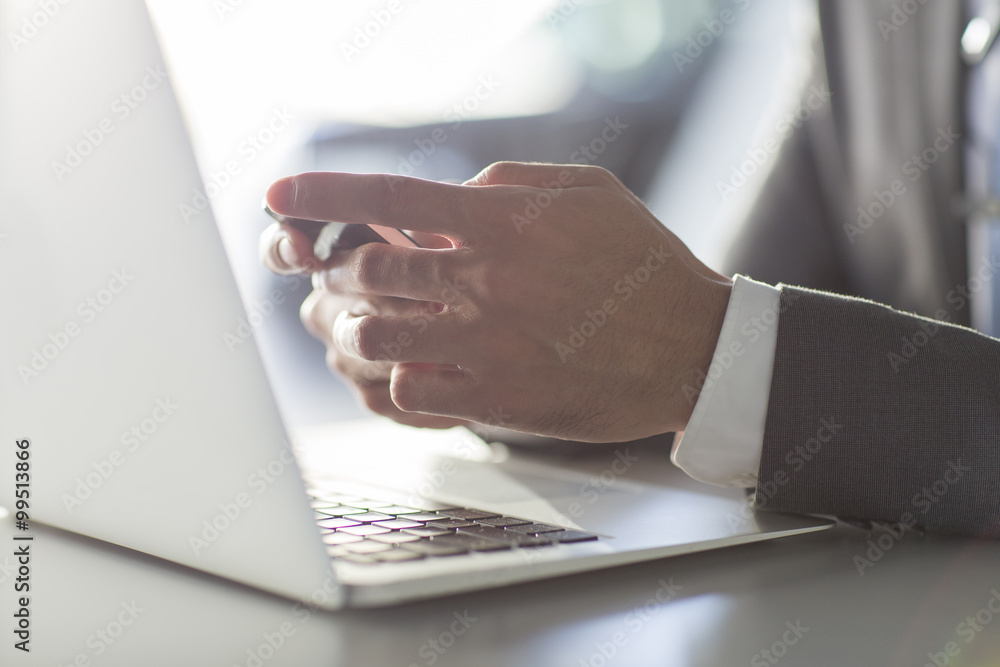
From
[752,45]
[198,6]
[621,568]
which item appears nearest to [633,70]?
[752,45]

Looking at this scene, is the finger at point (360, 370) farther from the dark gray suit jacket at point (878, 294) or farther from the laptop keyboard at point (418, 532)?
the dark gray suit jacket at point (878, 294)

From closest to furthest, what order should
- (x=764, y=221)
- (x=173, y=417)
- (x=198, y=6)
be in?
1. (x=173, y=417)
2. (x=764, y=221)
3. (x=198, y=6)

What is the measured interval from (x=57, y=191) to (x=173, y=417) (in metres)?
0.14

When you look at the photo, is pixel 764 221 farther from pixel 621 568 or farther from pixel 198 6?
pixel 198 6

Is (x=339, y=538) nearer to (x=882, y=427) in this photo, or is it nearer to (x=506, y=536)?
(x=506, y=536)

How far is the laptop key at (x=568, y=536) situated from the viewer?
0.40 m

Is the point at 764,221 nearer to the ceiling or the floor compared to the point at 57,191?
nearer to the floor

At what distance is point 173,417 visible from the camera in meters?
0.34

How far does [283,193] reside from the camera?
50 centimetres
